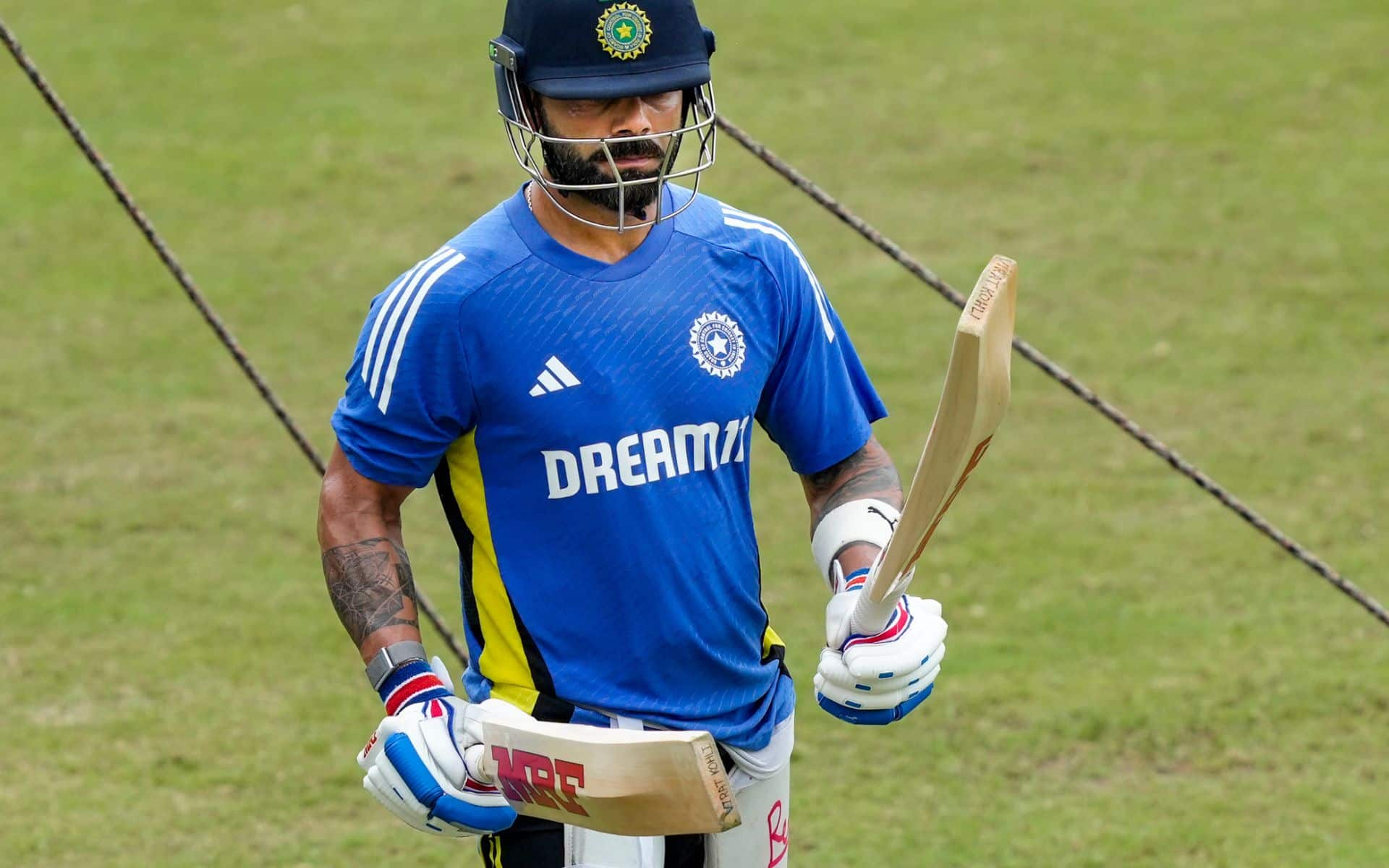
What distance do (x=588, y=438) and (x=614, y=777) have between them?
662mm

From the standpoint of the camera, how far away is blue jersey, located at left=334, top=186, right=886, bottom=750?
3.45 meters

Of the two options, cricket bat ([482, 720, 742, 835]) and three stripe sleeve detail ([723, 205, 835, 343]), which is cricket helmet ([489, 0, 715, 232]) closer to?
three stripe sleeve detail ([723, 205, 835, 343])

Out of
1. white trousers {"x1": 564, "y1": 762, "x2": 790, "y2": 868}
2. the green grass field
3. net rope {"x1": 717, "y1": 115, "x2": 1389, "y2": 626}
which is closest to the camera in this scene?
white trousers {"x1": 564, "y1": 762, "x2": 790, "y2": 868}

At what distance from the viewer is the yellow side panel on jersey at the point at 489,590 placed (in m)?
3.55

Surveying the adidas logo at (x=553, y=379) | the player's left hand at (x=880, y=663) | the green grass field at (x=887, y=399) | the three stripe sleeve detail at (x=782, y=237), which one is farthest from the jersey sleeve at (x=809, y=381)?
the green grass field at (x=887, y=399)

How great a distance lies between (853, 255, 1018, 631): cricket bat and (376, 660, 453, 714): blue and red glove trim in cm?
83

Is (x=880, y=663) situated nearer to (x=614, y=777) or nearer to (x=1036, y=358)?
(x=614, y=777)

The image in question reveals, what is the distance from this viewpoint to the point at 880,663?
3.42m

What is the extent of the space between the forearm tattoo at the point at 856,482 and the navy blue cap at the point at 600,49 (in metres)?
0.86

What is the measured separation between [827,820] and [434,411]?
9.82ft

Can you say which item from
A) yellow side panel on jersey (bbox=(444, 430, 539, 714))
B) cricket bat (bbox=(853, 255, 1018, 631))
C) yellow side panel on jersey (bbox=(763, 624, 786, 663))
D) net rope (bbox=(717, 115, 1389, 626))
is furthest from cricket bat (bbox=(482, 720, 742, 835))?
net rope (bbox=(717, 115, 1389, 626))

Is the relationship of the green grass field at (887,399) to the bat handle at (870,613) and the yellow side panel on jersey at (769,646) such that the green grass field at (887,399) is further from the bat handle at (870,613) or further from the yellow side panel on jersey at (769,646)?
the bat handle at (870,613)

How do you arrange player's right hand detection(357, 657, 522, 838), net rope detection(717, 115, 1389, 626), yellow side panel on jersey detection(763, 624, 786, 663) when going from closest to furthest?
Result: player's right hand detection(357, 657, 522, 838)
yellow side panel on jersey detection(763, 624, 786, 663)
net rope detection(717, 115, 1389, 626)

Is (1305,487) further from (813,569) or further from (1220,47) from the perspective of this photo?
(1220,47)
